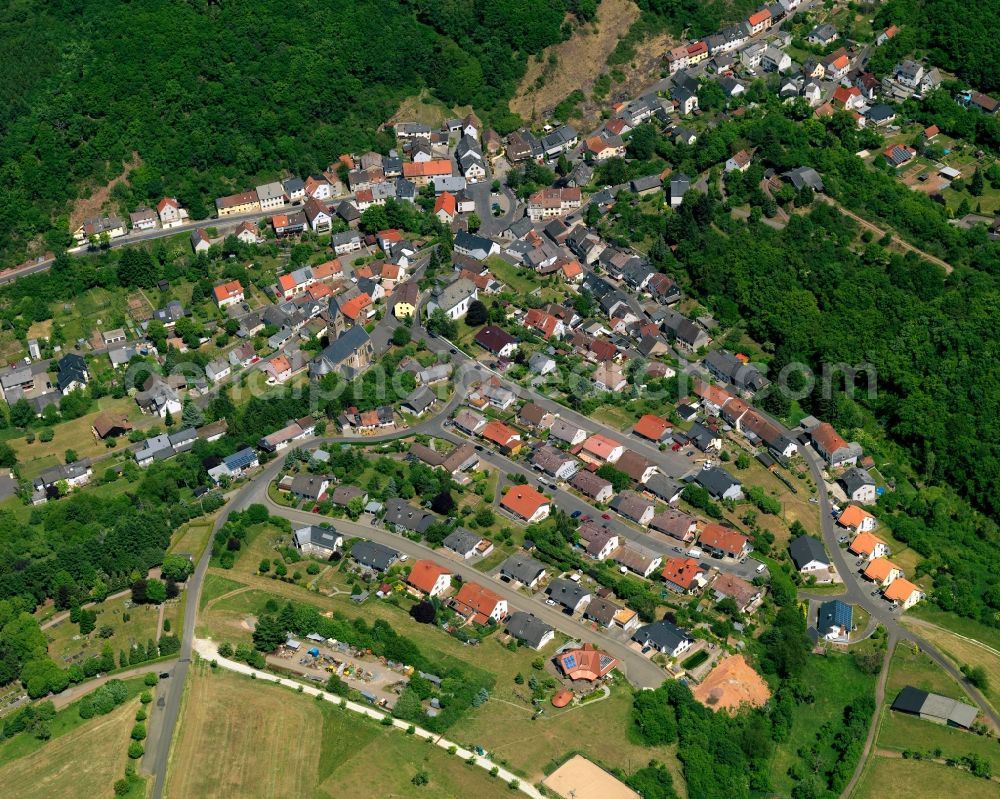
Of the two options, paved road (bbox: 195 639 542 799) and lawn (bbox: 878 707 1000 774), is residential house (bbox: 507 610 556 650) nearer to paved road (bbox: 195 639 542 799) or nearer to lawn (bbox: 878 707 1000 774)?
paved road (bbox: 195 639 542 799)

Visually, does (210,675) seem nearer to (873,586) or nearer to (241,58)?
(873,586)

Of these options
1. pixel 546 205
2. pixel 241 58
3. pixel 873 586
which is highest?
pixel 241 58

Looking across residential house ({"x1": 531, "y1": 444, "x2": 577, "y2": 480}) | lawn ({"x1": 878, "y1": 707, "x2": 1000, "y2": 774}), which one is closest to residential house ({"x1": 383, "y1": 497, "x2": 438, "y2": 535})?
residential house ({"x1": 531, "y1": 444, "x2": 577, "y2": 480})

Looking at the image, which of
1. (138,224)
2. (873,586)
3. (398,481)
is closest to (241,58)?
(138,224)

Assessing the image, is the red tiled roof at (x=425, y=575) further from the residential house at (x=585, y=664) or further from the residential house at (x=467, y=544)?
the residential house at (x=585, y=664)

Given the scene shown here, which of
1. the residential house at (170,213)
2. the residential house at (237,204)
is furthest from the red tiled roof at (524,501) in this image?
the residential house at (170,213)

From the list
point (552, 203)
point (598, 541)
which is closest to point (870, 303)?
point (552, 203)

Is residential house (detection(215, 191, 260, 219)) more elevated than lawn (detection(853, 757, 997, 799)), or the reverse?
residential house (detection(215, 191, 260, 219))
